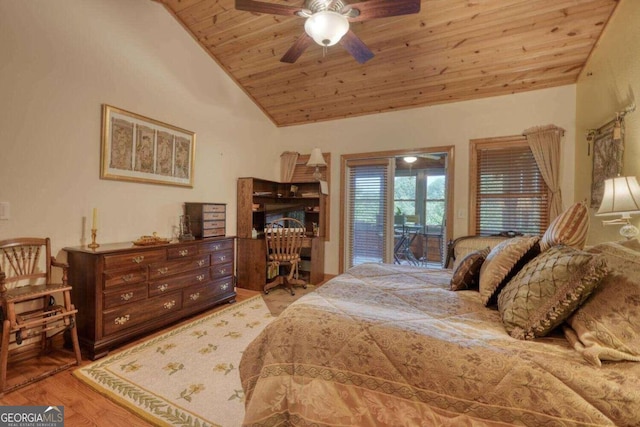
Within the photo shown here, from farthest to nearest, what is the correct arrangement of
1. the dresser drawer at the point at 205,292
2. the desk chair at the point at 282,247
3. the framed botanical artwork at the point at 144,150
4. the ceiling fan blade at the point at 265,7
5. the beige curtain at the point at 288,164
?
the beige curtain at the point at 288,164, the desk chair at the point at 282,247, the dresser drawer at the point at 205,292, the framed botanical artwork at the point at 144,150, the ceiling fan blade at the point at 265,7

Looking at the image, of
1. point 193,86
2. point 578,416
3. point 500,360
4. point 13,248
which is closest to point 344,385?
point 500,360

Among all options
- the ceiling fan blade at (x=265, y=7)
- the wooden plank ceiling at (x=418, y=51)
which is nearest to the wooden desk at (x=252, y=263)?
the wooden plank ceiling at (x=418, y=51)

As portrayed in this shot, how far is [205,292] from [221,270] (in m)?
0.32

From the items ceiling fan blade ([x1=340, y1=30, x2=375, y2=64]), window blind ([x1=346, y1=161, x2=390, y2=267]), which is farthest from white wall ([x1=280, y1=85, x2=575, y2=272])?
ceiling fan blade ([x1=340, y1=30, x2=375, y2=64])

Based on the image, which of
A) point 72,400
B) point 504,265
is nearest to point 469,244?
point 504,265

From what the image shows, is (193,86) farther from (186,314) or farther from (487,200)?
(487,200)

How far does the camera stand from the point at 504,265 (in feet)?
5.08

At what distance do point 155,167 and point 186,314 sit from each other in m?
1.63

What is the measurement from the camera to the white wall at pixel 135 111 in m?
2.12

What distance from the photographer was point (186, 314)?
2.83 metres

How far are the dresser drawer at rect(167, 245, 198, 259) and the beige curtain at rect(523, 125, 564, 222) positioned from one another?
4163 millimetres

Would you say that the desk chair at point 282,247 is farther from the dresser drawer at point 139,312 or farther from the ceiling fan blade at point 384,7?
the ceiling fan blade at point 384,7

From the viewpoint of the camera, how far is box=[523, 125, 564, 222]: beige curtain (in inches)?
131

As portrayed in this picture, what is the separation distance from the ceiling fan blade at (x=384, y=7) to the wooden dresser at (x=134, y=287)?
2.56m
